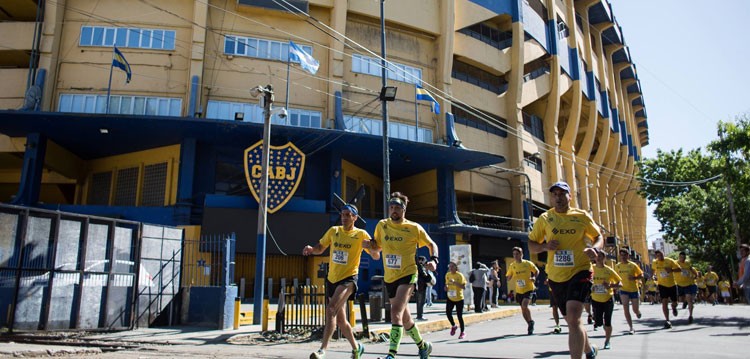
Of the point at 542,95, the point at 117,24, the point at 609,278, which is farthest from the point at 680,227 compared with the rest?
the point at 117,24

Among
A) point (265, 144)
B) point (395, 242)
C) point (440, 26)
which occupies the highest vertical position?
point (440, 26)

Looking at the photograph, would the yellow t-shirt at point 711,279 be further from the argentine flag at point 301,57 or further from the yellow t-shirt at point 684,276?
the argentine flag at point 301,57

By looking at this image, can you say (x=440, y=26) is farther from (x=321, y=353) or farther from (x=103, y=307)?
(x=321, y=353)

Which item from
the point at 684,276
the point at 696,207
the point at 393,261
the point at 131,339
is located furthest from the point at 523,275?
the point at 696,207

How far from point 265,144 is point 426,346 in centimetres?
816

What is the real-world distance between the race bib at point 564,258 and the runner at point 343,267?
6.76 feet

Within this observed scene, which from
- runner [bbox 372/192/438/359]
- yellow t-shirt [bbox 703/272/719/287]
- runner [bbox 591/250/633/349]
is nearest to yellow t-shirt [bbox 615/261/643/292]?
runner [bbox 591/250/633/349]

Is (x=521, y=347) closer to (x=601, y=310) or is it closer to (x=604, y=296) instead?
(x=601, y=310)

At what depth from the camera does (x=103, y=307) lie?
424 inches

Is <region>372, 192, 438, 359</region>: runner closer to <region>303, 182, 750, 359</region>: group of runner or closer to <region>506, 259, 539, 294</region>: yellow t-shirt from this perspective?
<region>303, 182, 750, 359</region>: group of runner

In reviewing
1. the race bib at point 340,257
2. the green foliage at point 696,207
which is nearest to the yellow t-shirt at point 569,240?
the race bib at point 340,257

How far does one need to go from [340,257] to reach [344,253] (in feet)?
0.23

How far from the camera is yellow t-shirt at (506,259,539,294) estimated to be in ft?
36.6

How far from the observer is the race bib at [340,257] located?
6.34m
